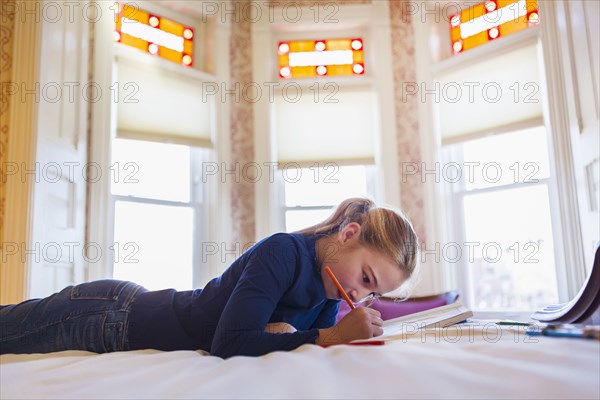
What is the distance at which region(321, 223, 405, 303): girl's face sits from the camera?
1471 millimetres

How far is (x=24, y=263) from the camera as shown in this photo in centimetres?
280

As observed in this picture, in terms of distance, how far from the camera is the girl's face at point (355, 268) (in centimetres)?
147

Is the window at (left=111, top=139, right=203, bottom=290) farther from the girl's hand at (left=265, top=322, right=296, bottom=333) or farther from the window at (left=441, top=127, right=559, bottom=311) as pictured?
the girl's hand at (left=265, top=322, right=296, bottom=333)

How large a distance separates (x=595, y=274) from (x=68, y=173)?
2828 millimetres

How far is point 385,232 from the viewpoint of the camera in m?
1.49

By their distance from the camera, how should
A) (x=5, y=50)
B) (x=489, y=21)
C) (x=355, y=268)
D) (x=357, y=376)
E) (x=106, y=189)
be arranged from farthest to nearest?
(x=489, y=21) < (x=106, y=189) < (x=5, y=50) < (x=355, y=268) < (x=357, y=376)

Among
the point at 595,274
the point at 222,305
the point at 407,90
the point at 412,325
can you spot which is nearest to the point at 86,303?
the point at 222,305

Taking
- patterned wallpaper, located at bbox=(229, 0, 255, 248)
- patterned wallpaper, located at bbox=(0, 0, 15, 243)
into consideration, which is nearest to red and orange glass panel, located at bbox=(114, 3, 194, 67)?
patterned wallpaper, located at bbox=(229, 0, 255, 248)

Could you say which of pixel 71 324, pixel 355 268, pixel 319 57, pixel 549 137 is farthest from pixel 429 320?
pixel 319 57

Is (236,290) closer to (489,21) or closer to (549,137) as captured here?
(549,137)

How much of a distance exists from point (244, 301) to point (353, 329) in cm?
24

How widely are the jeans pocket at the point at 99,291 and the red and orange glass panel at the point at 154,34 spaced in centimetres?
271

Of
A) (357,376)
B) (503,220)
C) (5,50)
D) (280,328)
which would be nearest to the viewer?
(357,376)

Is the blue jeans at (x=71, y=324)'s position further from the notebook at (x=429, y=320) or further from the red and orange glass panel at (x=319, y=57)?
the red and orange glass panel at (x=319, y=57)
